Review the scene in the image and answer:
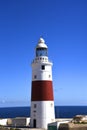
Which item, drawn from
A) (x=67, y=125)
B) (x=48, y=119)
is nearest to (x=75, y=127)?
(x=67, y=125)

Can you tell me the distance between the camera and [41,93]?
33969 mm

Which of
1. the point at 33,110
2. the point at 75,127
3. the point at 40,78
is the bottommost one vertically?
the point at 75,127

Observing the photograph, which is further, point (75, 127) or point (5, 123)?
point (5, 123)

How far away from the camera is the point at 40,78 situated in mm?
34281

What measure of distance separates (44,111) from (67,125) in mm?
5195

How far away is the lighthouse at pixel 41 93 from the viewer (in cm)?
3388

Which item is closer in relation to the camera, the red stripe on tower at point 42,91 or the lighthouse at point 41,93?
the lighthouse at point 41,93

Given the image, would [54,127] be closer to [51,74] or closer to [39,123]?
[39,123]

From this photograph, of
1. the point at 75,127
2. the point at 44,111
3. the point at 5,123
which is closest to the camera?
the point at 75,127

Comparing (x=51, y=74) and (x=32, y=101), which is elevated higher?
(x=51, y=74)

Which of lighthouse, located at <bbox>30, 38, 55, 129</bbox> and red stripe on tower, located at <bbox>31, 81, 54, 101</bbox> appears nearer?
lighthouse, located at <bbox>30, 38, 55, 129</bbox>

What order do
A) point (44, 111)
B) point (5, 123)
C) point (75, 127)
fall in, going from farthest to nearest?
point (5, 123), point (44, 111), point (75, 127)

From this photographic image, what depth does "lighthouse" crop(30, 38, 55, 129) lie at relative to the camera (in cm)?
3388

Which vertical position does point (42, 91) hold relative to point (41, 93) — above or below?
above
